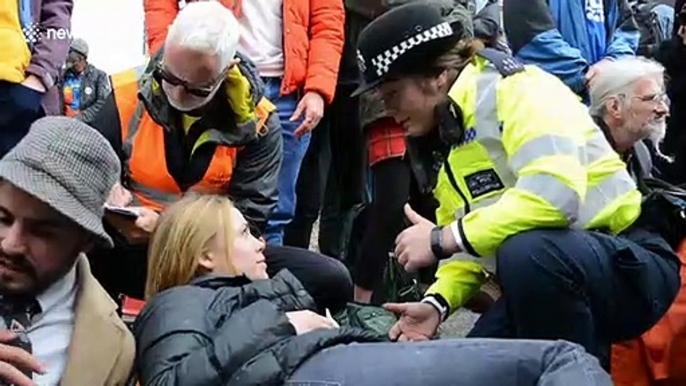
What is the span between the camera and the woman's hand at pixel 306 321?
278 centimetres

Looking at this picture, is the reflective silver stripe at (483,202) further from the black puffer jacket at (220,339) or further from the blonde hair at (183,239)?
the black puffer jacket at (220,339)

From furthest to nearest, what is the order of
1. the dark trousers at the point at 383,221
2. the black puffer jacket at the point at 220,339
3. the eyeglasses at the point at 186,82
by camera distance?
the dark trousers at the point at 383,221, the eyeglasses at the point at 186,82, the black puffer jacket at the point at 220,339

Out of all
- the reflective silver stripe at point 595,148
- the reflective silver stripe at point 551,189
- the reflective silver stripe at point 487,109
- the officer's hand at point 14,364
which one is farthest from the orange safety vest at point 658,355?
the officer's hand at point 14,364

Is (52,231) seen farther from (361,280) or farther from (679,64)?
(679,64)

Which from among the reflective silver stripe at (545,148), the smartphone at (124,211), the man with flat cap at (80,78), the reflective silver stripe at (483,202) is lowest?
the man with flat cap at (80,78)

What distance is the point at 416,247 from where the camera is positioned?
3.50 meters

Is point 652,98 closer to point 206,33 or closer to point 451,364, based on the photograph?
point 206,33

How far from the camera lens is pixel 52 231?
267 cm

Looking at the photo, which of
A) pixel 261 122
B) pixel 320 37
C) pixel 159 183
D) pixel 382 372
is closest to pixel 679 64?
pixel 320 37

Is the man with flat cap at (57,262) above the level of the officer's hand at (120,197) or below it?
above

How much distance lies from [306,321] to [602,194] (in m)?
1.12

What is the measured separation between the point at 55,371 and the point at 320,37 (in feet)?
7.84

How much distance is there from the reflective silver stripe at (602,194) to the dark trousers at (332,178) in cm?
163

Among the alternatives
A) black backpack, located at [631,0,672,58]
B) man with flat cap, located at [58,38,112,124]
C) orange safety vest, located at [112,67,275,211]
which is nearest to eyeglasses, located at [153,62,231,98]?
orange safety vest, located at [112,67,275,211]
